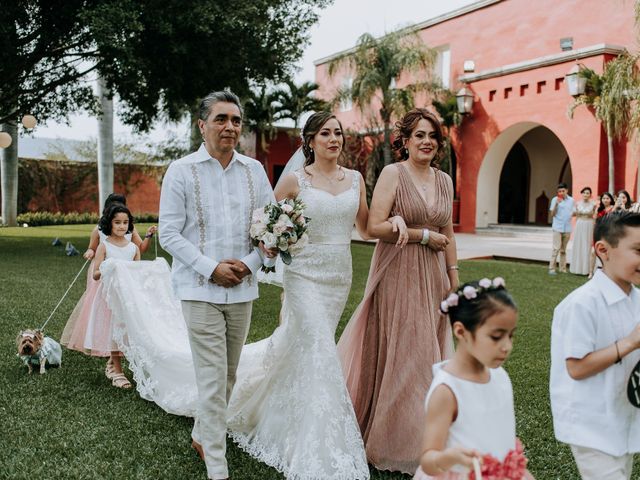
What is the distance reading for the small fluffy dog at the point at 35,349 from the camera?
582 centimetres

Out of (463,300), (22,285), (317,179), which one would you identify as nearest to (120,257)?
(317,179)

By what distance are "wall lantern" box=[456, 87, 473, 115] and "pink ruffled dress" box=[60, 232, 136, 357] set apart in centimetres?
1810

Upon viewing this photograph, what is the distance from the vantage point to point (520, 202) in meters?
27.0

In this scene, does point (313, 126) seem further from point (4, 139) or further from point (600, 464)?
point (4, 139)

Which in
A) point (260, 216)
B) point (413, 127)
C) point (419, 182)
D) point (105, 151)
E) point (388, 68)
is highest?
point (388, 68)

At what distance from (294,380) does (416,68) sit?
68.8 feet

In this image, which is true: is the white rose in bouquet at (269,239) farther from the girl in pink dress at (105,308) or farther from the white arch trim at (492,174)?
the white arch trim at (492,174)

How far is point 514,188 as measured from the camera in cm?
2689

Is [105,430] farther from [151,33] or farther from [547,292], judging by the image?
[151,33]

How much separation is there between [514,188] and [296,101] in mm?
10666

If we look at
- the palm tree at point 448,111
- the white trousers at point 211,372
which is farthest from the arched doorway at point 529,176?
the white trousers at point 211,372

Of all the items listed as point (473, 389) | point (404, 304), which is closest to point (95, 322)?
point (404, 304)

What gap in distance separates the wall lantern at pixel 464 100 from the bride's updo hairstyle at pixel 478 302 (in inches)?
837

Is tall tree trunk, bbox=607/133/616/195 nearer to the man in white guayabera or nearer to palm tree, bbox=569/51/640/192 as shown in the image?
palm tree, bbox=569/51/640/192
